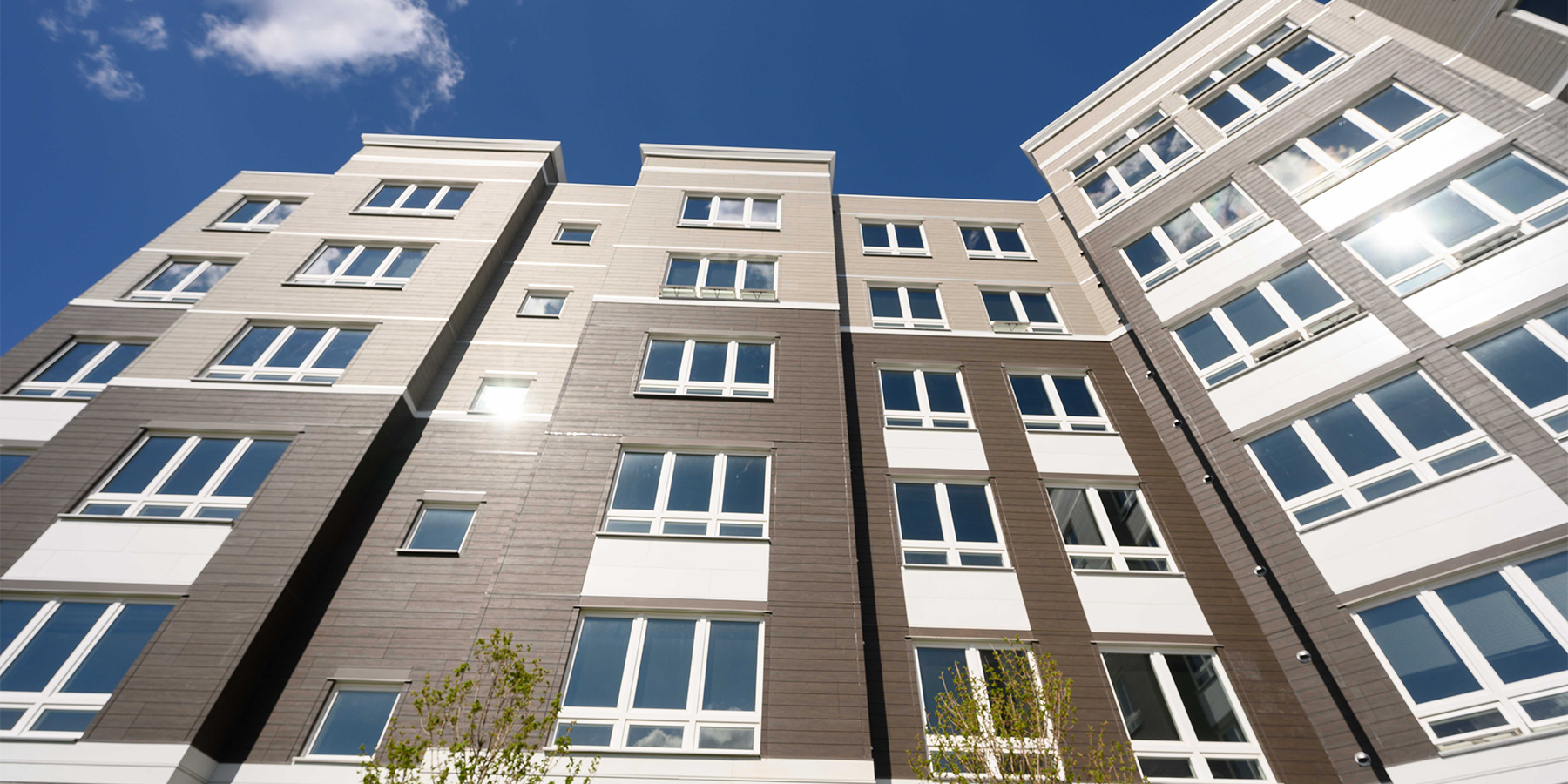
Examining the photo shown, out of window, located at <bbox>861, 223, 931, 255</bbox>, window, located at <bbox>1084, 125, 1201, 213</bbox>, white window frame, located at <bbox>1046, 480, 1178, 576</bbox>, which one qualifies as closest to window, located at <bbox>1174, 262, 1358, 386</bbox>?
white window frame, located at <bbox>1046, 480, 1178, 576</bbox>

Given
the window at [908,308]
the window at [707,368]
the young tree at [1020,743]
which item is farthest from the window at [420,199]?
the young tree at [1020,743]

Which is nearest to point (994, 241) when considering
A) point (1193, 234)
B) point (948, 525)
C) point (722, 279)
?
point (1193, 234)

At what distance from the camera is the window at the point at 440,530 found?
1330cm

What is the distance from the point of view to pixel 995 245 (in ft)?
71.2

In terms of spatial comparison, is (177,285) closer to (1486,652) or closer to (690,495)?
(690,495)

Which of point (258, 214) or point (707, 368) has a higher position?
point (258, 214)

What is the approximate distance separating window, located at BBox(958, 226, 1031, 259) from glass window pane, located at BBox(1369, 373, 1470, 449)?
10.6 meters

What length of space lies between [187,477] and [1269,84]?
84.5 feet

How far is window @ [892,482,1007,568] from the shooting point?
13391 mm

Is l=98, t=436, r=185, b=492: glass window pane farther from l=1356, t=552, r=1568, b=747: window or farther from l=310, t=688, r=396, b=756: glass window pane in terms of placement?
l=1356, t=552, r=1568, b=747: window

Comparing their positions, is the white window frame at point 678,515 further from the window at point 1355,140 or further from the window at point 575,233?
the window at point 1355,140

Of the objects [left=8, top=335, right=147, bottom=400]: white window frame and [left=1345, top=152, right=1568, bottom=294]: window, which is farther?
[left=8, top=335, right=147, bottom=400]: white window frame

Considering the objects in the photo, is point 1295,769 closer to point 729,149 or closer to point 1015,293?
point 1015,293

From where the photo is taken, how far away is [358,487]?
13.6 m
